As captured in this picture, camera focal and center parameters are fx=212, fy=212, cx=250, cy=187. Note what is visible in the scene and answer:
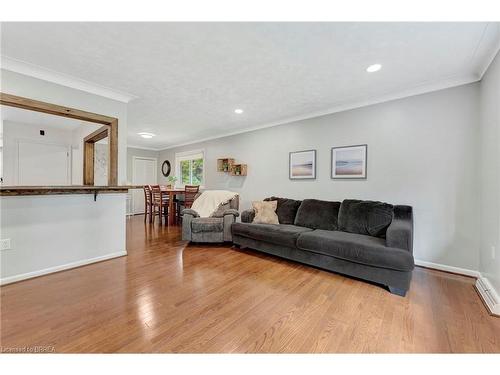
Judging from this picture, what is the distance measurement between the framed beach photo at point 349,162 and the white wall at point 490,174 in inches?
48.2

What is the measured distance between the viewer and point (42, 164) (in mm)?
4340

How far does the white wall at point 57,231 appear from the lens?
89.4 inches

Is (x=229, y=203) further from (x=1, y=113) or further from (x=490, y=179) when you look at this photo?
(x=1, y=113)

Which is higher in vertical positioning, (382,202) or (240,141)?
(240,141)

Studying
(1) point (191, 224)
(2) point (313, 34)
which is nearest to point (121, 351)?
(1) point (191, 224)

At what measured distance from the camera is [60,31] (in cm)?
177

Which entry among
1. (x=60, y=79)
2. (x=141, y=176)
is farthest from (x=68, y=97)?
(x=141, y=176)

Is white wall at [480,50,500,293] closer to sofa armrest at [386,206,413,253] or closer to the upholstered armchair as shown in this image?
sofa armrest at [386,206,413,253]

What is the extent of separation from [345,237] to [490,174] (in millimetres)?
1485

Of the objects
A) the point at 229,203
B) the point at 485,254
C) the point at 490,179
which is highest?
the point at 490,179

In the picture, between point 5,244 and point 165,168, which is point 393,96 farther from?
point 165,168

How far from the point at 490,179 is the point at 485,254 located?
780 mm

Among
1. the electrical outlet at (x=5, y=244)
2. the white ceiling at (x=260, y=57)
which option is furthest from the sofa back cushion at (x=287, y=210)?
the electrical outlet at (x=5, y=244)

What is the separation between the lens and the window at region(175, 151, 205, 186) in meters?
6.18
